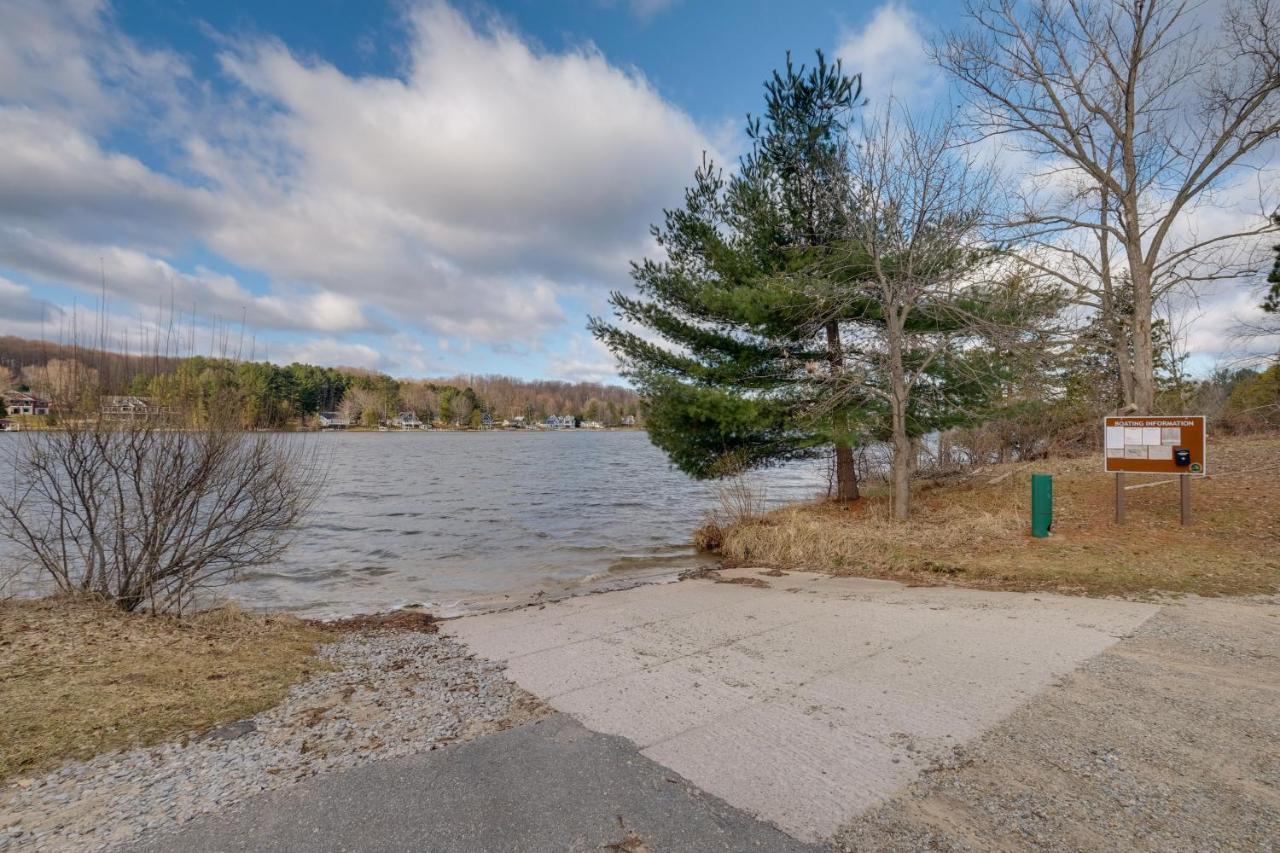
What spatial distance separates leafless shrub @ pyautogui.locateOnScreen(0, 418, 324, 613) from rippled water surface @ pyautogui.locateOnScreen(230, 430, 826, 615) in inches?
91.8

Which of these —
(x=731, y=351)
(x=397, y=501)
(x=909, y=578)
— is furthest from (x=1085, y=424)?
(x=397, y=501)

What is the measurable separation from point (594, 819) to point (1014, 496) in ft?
40.6

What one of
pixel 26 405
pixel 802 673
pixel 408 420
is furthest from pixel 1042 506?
pixel 408 420

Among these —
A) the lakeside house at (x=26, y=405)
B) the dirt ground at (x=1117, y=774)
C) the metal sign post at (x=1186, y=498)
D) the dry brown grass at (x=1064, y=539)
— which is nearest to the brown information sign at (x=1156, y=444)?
the metal sign post at (x=1186, y=498)

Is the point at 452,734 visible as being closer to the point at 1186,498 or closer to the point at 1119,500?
the point at 1119,500

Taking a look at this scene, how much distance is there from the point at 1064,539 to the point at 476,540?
11.8 meters

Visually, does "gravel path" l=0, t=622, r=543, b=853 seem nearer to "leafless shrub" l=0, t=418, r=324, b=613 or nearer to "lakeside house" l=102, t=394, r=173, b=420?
"leafless shrub" l=0, t=418, r=324, b=613

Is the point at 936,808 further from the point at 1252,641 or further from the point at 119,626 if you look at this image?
the point at 119,626

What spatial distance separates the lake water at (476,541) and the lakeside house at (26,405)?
342mm

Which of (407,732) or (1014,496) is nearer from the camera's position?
(407,732)

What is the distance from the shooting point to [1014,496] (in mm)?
12297

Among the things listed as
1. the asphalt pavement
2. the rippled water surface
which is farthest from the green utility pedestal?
the asphalt pavement

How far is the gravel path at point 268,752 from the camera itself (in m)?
2.57

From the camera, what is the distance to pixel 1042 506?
9.34 metres
